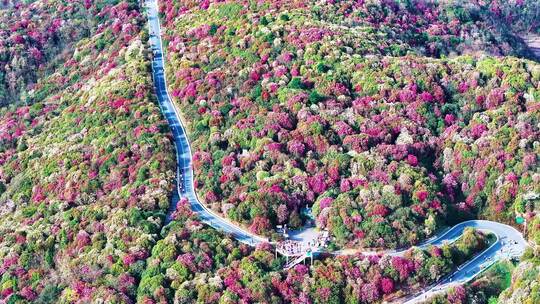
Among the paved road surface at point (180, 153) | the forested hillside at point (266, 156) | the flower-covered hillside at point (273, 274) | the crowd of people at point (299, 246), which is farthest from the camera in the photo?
the paved road surface at point (180, 153)

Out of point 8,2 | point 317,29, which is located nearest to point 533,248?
point 317,29

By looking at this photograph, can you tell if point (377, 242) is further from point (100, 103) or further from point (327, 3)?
point (327, 3)

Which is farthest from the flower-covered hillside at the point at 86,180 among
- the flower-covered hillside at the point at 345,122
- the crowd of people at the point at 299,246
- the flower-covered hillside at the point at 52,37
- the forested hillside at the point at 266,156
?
the crowd of people at the point at 299,246

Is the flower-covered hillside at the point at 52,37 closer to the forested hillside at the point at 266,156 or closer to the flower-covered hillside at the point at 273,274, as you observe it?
the forested hillside at the point at 266,156

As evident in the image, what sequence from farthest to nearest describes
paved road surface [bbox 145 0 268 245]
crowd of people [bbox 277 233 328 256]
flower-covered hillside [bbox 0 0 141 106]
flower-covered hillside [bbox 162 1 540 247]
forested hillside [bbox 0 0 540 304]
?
1. flower-covered hillside [bbox 0 0 141 106]
2. flower-covered hillside [bbox 162 1 540 247]
3. paved road surface [bbox 145 0 268 245]
4. crowd of people [bbox 277 233 328 256]
5. forested hillside [bbox 0 0 540 304]

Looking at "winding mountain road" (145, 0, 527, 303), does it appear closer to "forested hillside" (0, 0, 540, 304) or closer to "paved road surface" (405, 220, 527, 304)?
"paved road surface" (405, 220, 527, 304)

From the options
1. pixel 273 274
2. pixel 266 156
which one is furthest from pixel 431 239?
pixel 266 156


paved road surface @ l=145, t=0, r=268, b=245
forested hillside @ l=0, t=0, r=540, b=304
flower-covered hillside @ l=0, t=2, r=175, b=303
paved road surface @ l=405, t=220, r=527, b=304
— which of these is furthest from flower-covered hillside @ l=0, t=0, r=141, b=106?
paved road surface @ l=405, t=220, r=527, b=304
